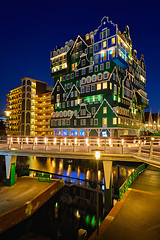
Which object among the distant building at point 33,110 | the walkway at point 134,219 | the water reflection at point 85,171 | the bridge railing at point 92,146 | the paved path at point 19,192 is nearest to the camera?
the walkway at point 134,219

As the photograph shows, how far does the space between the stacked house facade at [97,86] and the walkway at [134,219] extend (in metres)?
30.7

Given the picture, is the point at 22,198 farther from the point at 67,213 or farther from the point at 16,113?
the point at 16,113

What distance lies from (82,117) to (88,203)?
30.0m

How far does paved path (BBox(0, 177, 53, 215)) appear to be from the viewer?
14.8m

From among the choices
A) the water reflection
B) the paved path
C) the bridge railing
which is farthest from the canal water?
the bridge railing

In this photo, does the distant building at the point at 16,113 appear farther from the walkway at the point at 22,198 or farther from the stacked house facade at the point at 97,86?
the walkway at the point at 22,198

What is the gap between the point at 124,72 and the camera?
5034 centimetres

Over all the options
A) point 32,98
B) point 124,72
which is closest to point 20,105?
point 32,98

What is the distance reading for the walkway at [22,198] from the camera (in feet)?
44.2

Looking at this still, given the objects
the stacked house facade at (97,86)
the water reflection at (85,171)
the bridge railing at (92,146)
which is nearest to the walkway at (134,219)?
the bridge railing at (92,146)

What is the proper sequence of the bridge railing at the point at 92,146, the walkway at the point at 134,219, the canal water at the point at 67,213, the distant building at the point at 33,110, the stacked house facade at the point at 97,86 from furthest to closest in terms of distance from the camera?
the distant building at the point at 33,110
the stacked house facade at the point at 97,86
the canal water at the point at 67,213
the bridge railing at the point at 92,146
the walkway at the point at 134,219

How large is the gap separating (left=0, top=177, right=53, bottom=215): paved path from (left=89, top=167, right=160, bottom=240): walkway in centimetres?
921

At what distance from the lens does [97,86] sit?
4616 centimetres

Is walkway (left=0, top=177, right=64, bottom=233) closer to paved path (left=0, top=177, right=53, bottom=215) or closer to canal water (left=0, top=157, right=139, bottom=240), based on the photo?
paved path (left=0, top=177, right=53, bottom=215)
